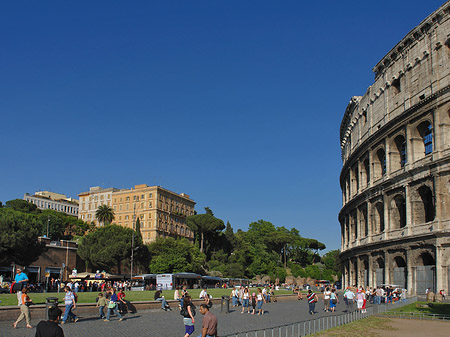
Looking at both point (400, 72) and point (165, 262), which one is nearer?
point (400, 72)

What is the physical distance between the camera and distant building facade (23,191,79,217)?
141 m

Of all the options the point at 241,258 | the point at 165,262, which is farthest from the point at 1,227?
the point at 241,258

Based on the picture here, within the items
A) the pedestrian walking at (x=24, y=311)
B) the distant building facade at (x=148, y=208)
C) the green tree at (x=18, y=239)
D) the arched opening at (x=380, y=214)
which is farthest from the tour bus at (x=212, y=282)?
the pedestrian walking at (x=24, y=311)

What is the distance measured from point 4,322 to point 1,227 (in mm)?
37087

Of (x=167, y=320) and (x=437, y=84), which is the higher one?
(x=437, y=84)

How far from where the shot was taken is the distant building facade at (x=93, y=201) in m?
125

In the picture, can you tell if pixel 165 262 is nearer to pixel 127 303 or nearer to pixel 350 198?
pixel 350 198

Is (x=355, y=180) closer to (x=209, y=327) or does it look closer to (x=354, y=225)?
(x=354, y=225)

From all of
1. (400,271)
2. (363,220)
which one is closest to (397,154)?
(363,220)

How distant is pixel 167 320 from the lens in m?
21.7

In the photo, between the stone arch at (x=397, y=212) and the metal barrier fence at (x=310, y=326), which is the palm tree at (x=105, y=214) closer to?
the stone arch at (x=397, y=212)

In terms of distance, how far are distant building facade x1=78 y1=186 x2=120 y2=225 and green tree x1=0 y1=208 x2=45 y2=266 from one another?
67137mm

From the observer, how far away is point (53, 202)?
144750 millimetres

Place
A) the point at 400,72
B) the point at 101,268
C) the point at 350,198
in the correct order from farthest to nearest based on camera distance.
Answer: the point at 101,268
the point at 350,198
the point at 400,72
